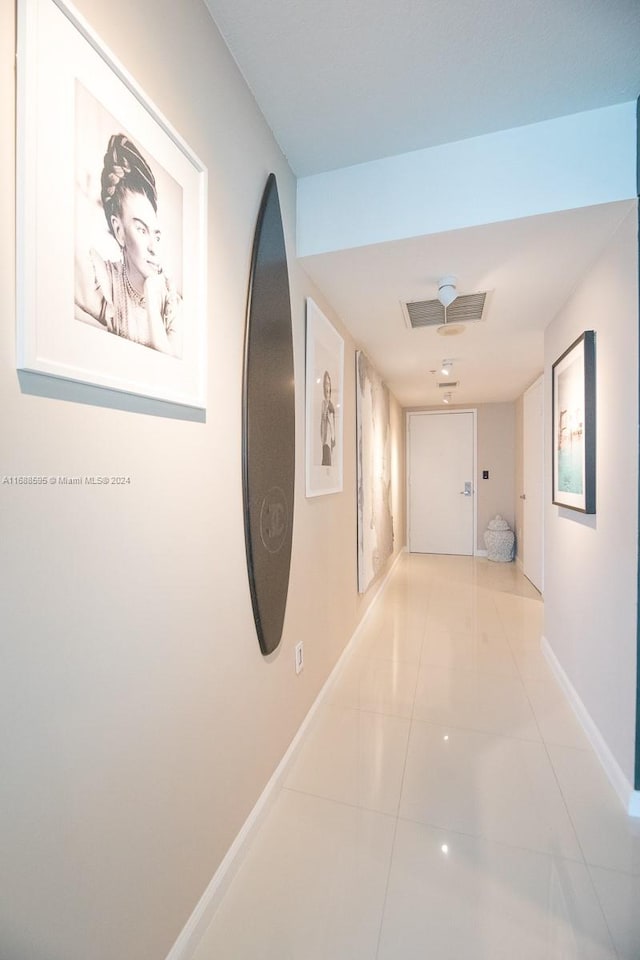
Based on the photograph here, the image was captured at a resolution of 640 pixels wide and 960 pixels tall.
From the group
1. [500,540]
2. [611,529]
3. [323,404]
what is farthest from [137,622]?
[500,540]

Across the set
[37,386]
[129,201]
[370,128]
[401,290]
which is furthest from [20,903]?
[401,290]

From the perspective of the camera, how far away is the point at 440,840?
1.40 m

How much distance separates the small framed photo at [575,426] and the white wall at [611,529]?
43 millimetres

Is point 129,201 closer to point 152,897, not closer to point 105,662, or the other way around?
point 105,662

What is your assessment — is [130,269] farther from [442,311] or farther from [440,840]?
[442,311]

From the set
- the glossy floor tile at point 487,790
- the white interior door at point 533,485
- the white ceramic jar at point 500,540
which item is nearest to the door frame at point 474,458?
the white ceramic jar at point 500,540

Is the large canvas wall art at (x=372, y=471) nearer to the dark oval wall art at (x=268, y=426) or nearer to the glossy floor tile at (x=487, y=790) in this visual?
the glossy floor tile at (x=487, y=790)

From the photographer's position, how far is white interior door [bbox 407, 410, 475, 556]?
5918 millimetres

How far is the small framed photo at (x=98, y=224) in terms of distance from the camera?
0.67 metres

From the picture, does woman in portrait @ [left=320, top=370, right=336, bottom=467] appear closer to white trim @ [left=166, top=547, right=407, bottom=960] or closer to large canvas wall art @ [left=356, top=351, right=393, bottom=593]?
large canvas wall art @ [left=356, top=351, right=393, bottom=593]

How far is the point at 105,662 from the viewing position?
84 centimetres

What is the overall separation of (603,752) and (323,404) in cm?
202

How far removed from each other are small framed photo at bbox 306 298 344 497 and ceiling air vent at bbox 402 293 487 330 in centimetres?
48

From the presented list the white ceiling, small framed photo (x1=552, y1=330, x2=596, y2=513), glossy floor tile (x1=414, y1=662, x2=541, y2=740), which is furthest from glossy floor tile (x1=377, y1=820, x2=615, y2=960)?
the white ceiling
